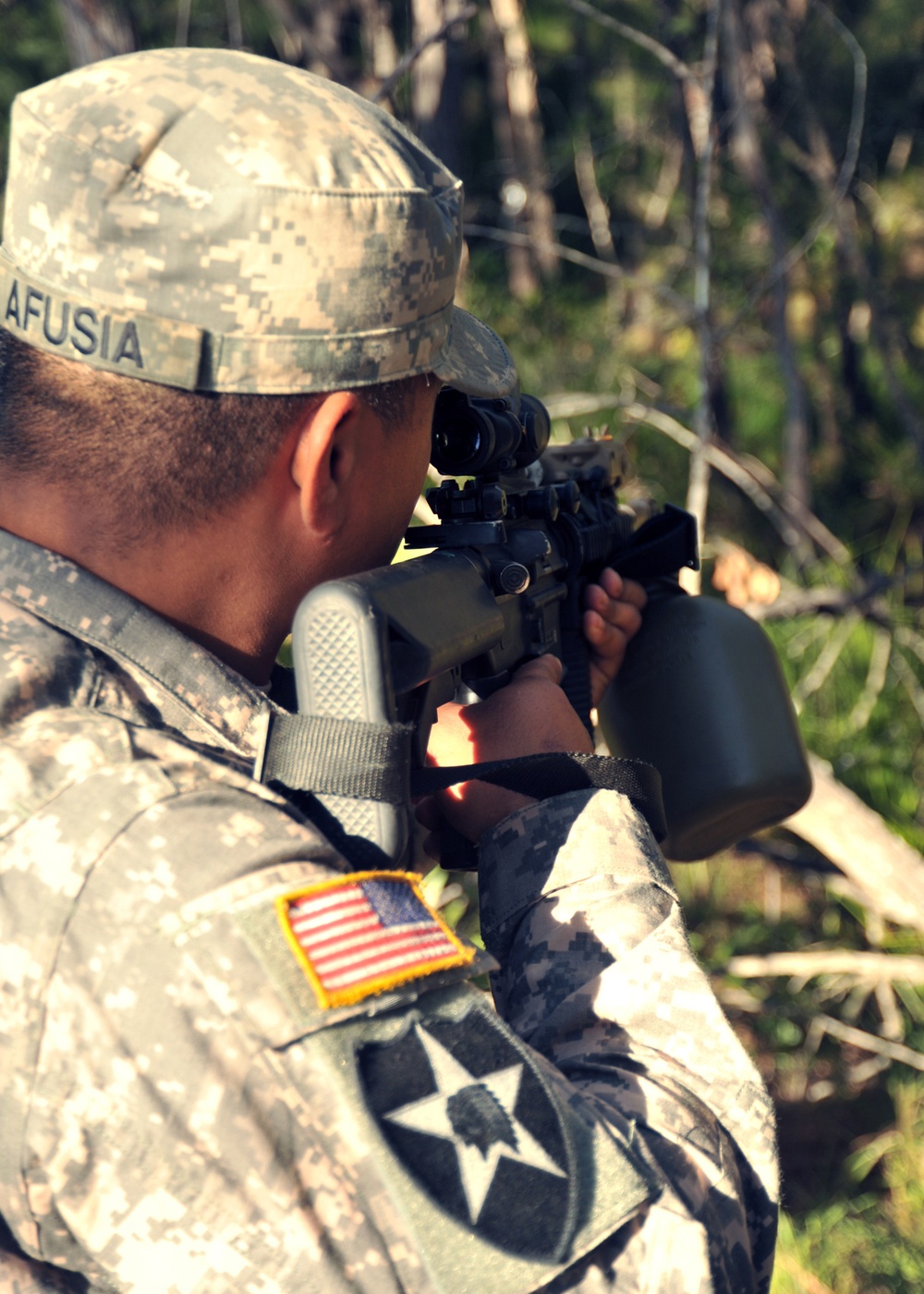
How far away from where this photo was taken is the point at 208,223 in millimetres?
1004

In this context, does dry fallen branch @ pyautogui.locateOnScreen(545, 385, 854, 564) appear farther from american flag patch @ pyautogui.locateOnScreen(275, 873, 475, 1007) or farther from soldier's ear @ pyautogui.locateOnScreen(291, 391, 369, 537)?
american flag patch @ pyautogui.locateOnScreen(275, 873, 475, 1007)

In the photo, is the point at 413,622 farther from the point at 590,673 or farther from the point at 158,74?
the point at 590,673

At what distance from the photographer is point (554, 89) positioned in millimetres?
8180

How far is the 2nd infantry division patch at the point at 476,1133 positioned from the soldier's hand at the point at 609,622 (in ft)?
3.56

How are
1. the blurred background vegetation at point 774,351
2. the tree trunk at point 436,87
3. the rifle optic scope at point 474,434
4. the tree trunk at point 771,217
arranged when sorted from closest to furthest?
1. the rifle optic scope at point 474,434
2. the blurred background vegetation at point 774,351
3. the tree trunk at point 436,87
4. the tree trunk at point 771,217

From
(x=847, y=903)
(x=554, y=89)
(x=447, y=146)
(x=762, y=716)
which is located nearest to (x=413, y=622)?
(x=762, y=716)

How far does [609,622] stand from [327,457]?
980 mm

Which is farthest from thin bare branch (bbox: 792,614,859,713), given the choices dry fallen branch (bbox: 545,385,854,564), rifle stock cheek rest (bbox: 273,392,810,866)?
rifle stock cheek rest (bbox: 273,392,810,866)

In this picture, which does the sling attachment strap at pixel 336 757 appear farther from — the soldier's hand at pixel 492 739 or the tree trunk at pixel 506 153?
the tree trunk at pixel 506 153

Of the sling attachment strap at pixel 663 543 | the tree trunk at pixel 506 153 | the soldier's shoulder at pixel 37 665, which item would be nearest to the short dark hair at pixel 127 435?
the soldier's shoulder at pixel 37 665

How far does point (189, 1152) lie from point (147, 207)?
2.66 ft

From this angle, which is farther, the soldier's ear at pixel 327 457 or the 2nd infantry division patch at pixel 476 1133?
the soldier's ear at pixel 327 457

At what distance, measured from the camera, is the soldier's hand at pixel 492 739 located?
52.0 inches

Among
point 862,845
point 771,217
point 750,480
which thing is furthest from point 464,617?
point 771,217
